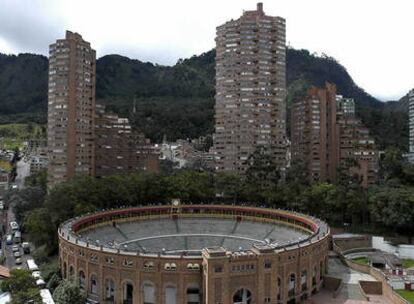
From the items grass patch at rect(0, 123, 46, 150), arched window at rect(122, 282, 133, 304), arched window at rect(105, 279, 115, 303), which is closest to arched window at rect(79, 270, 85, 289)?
arched window at rect(105, 279, 115, 303)

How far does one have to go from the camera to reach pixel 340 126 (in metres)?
100

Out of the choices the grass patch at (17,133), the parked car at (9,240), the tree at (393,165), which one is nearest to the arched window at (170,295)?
the parked car at (9,240)

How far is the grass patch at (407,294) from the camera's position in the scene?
2024 inches

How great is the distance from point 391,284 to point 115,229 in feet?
135

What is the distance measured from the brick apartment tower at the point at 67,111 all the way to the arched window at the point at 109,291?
48.0 meters

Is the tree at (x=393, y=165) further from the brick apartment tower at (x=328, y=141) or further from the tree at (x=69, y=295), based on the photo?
the tree at (x=69, y=295)

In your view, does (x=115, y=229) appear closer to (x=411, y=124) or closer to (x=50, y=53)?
(x=50, y=53)

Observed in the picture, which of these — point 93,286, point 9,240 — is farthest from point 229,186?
point 93,286

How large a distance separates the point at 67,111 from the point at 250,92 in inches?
1636

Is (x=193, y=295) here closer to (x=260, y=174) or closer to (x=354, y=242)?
(x=354, y=242)

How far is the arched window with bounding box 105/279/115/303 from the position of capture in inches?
1887

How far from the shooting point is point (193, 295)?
4597 cm

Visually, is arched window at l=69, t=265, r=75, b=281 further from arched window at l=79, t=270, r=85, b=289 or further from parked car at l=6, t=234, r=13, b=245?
parked car at l=6, t=234, r=13, b=245

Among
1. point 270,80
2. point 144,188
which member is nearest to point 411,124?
point 270,80
